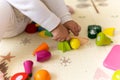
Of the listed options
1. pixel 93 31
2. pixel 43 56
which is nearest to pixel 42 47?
pixel 43 56

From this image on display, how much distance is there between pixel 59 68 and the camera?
0.62 meters

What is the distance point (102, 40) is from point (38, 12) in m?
0.19

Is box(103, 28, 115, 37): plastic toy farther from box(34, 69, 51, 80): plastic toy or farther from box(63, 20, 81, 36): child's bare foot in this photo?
box(34, 69, 51, 80): plastic toy

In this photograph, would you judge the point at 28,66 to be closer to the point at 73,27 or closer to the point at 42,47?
the point at 42,47

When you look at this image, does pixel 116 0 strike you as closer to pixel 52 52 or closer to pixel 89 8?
pixel 89 8

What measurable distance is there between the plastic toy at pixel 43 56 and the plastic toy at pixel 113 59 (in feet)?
0.49

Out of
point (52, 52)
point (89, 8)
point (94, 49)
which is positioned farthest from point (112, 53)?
point (89, 8)

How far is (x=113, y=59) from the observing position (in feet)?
2.06

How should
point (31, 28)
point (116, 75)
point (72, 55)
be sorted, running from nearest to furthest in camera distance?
1. point (116, 75)
2. point (72, 55)
3. point (31, 28)

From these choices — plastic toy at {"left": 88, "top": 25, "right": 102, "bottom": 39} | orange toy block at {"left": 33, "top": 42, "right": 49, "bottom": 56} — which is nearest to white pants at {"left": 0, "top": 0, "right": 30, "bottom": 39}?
orange toy block at {"left": 33, "top": 42, "right": 49, "bottom": 56}

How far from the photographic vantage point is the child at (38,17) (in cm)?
68

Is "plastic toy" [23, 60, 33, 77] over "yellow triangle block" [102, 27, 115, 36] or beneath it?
over

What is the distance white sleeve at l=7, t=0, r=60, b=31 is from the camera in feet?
2.21

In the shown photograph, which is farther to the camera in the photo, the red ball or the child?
the red ball
